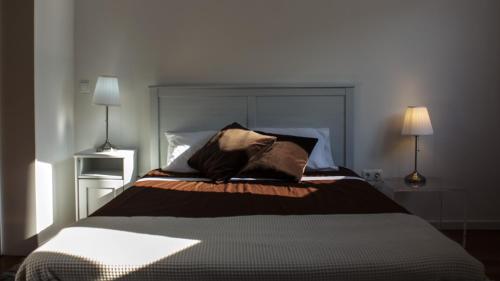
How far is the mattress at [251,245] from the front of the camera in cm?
152

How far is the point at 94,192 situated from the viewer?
3.55 m

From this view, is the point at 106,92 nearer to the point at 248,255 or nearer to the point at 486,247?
the point at 248,255

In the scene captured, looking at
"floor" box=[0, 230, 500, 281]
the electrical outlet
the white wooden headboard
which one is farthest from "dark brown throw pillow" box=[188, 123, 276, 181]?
"floor" box=[0, 230, 500, 281]

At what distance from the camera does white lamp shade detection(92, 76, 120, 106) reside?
3.54 meters

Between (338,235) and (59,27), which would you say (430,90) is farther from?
(59,27)

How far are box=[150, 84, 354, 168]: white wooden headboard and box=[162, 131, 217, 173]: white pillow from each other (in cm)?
16

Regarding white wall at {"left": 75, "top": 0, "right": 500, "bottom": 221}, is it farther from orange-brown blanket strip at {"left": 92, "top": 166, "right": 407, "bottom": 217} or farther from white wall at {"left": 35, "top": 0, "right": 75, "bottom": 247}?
orange-brown blanket strip at {"left": 92, "top": 166, "right": 407, "bottom": 217}

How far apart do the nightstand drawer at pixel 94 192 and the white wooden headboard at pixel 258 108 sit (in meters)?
0.37

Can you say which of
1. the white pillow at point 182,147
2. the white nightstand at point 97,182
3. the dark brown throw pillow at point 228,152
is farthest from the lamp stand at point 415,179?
the white nightstand at point 97,182

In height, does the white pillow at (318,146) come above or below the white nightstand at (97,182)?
above

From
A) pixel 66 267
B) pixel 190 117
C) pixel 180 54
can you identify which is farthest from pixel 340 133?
pixel 66 267

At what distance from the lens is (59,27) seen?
11.6 feet

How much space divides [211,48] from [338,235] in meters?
2.34

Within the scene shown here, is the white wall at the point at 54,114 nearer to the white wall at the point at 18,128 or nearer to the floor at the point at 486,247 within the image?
the white wall at the point at 18,128
